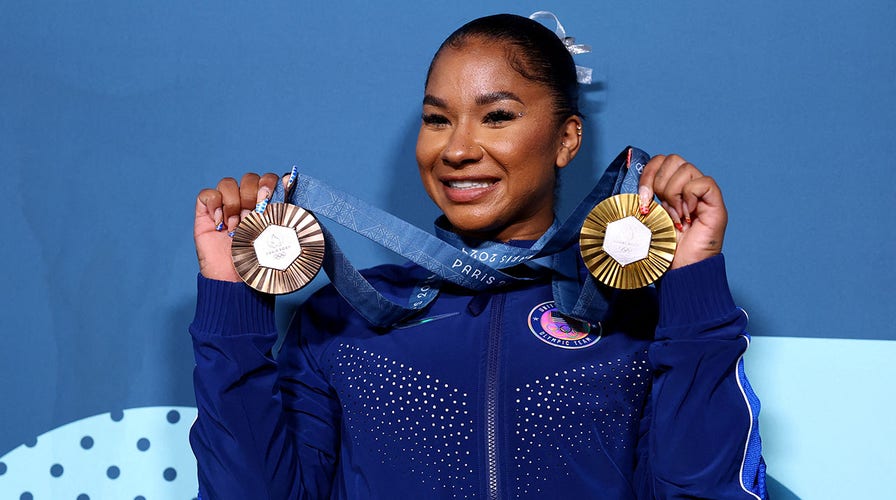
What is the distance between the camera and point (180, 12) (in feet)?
6.86

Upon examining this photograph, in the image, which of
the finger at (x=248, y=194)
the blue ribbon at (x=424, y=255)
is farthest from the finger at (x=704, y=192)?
the finger at (x=248, y=194)

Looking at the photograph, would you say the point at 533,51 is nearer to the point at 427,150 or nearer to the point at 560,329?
the point at 427,150

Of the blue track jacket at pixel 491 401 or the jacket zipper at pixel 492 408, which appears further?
the jacket zipper at pixel 492 408

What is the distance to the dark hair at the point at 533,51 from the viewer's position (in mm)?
1675

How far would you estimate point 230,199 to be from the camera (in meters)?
1.60

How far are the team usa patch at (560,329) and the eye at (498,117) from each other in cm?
30

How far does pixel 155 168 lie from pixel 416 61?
1.76 feet

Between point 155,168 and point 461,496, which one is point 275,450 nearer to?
point 461,496

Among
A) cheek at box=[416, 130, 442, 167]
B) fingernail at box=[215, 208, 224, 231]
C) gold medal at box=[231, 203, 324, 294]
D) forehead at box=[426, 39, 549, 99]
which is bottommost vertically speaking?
gold medal at box=[231, 203, 324, 294]

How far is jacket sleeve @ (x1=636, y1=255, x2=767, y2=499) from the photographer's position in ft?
4.80

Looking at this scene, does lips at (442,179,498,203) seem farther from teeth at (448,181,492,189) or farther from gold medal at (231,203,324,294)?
gold medal at (231,203,324,294)

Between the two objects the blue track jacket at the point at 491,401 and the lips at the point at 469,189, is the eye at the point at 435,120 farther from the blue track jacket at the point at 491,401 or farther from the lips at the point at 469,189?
the blue track jacket at the point at 491,401

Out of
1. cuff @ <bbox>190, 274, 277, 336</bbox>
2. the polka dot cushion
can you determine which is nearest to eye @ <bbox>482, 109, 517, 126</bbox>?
cuff @ <bbox>190, 274, 277, 336</bbox>

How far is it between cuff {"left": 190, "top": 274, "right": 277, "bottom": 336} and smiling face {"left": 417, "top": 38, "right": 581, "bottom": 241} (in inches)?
13.6
